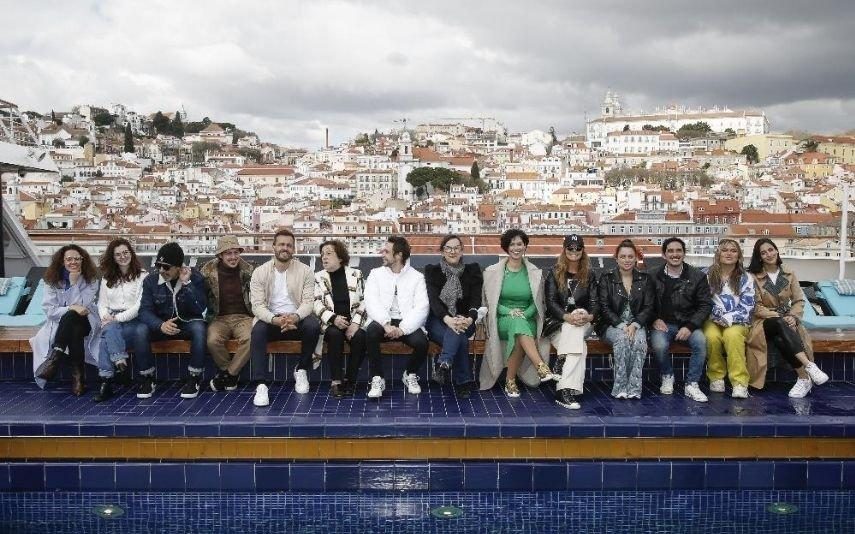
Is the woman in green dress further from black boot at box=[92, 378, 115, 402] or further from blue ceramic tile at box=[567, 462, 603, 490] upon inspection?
black boot at box=[92, 378, 115, 402]

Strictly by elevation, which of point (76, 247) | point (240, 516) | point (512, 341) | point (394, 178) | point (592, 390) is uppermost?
point (394, 178)

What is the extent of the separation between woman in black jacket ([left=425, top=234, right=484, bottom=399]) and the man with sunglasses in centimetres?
97

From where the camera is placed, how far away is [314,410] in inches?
109

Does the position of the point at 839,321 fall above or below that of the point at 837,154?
below

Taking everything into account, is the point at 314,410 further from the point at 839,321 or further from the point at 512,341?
the point at 839,321

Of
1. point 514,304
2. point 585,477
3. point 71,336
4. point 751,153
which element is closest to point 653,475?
point 585,477

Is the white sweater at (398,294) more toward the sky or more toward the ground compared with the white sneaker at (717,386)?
more toward the sky

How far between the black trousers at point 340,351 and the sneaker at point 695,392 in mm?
1344

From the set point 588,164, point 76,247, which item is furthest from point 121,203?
point 76,247

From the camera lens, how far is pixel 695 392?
295 centimetres

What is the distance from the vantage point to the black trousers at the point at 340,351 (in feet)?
10.0

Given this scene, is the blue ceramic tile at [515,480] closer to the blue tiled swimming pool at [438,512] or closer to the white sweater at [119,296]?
the blue tiled swimming pool at [438,512]

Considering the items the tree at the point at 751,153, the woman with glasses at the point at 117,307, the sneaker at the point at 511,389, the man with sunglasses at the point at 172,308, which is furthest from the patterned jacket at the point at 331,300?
the tree at the point at 751,153

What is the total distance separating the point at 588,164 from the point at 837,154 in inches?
1148
